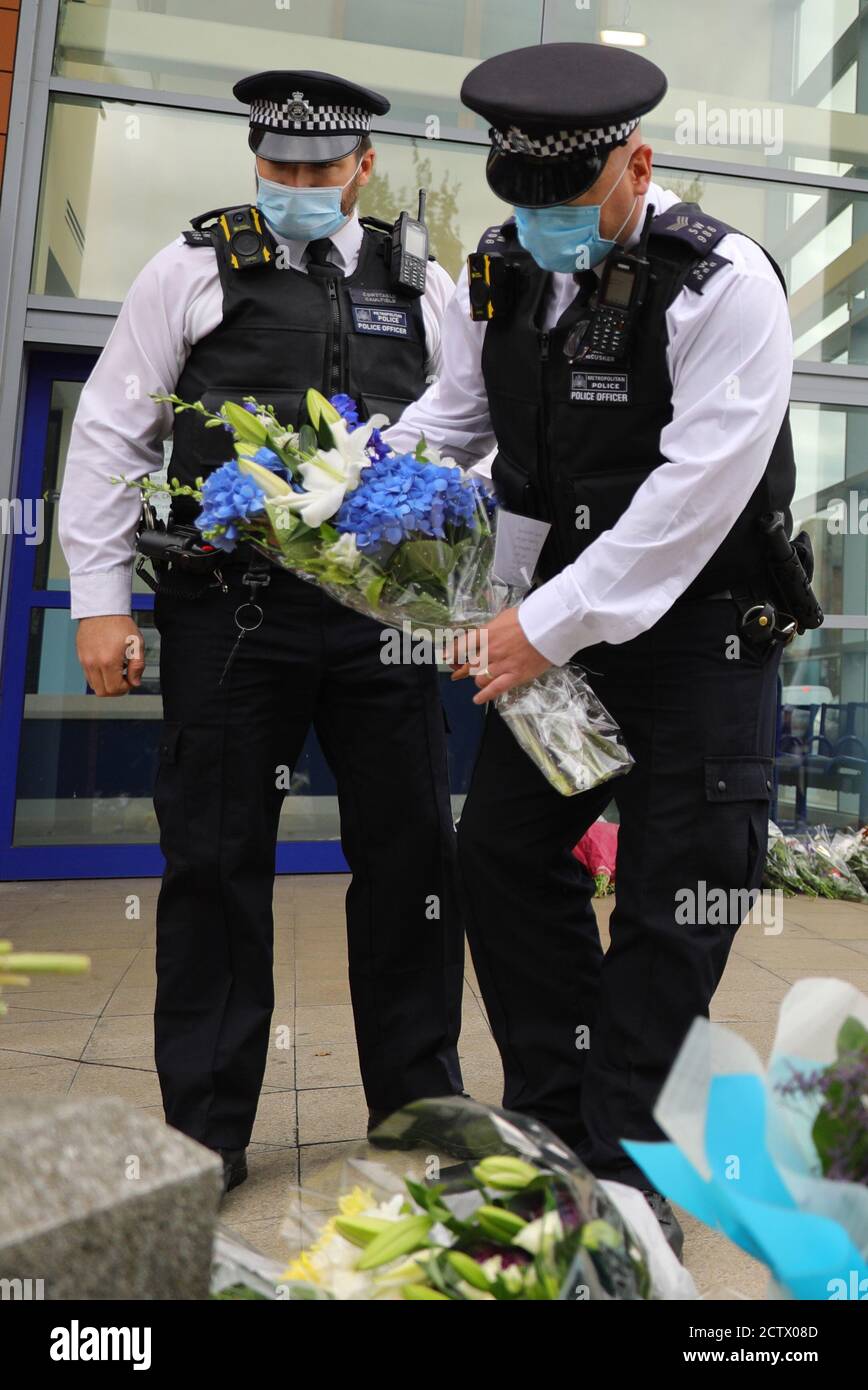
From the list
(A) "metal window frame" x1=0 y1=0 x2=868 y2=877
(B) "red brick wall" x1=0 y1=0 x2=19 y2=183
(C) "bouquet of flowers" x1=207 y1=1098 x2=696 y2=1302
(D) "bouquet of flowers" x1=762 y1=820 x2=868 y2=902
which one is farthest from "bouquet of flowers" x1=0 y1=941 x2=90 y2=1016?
(D) "bouquet of flowers" x1=762 y1=820 x2=868 y2=902

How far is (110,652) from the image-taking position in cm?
257

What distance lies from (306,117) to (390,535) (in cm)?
114

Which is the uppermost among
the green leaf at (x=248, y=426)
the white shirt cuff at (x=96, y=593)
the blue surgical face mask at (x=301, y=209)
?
the blue surgical face mask at (x=301, y=209)

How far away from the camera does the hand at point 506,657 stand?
208cm

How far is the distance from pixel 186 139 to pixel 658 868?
499 centimetres

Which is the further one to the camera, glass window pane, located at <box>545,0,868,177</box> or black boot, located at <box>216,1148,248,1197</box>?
Result: glass window pane, located at <box>545,0,868,177</box>

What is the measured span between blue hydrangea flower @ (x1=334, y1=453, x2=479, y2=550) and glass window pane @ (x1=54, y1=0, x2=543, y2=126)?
4.78 metres

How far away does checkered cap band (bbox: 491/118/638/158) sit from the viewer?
204cm

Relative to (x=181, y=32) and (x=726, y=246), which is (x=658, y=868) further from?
(x=181, y=32)

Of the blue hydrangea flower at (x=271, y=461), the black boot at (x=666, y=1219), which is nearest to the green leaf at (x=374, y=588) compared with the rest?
the blue hydrangea flower at (x=271, y=461)

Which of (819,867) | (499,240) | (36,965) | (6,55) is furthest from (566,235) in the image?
(819,867)

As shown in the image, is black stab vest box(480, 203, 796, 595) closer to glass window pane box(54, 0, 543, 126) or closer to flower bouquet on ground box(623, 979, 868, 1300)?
flower bouquet on ground box(623, 979, 868, 1300)

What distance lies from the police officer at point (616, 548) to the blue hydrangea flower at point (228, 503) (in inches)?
17.7

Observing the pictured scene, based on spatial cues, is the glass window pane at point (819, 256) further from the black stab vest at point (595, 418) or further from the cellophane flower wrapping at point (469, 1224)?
the cellophane flower wrapping at point (469, 1224)
